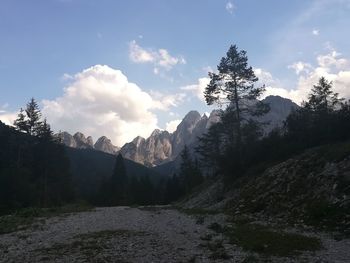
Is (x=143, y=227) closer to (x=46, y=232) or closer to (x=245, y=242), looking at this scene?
(x=46, y=232)

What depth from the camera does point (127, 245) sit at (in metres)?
17.4

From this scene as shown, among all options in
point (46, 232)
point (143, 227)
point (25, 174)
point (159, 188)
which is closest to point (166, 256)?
point (143, 227)

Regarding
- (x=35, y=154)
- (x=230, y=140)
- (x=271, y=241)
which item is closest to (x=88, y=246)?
(x=271, y=241)

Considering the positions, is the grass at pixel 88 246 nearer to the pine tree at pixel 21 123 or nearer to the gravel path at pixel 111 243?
the gravel path at pixel 111 243

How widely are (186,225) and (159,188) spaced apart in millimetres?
94752

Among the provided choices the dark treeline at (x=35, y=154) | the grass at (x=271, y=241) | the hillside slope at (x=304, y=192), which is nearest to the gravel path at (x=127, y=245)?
the grass at (x=271, y=241)

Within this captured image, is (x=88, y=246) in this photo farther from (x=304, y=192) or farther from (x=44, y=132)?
(x=44, y=132)

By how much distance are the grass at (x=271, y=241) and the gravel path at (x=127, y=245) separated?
0.56 m

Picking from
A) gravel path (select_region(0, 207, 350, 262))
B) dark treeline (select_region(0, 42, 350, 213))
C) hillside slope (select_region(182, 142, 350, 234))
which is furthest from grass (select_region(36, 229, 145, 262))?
dark treeline (select_region(0, 42, 350, 213))

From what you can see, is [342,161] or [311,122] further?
[311,122]

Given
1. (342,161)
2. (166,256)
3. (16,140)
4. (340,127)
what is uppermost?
(16,140)

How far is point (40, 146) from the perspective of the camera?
70.1 meters

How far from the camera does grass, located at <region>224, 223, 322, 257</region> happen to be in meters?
15.5

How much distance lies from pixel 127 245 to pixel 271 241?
237 inches
